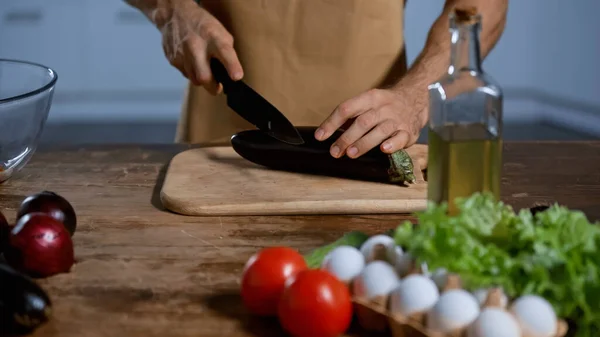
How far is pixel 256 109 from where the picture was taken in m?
1.66

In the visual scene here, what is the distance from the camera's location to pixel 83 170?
1.72m

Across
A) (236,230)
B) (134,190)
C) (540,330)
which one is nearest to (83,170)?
(134,190)

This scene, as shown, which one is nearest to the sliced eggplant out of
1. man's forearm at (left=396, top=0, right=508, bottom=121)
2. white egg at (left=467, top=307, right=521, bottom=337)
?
white egg at (left=467, top=307, right=521, bottom=337)

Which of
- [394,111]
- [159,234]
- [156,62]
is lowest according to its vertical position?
[156,62]

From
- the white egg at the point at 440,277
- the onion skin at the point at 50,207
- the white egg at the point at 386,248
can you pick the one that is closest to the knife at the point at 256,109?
the onion skin at the point at 50,207

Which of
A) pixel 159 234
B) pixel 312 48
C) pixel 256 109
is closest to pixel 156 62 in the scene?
pixel 312 48

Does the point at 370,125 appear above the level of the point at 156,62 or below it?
above

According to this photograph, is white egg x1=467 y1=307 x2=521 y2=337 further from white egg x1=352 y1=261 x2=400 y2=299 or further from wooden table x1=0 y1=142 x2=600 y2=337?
wooden table x1=0 y1=142 x2=600 y2=337

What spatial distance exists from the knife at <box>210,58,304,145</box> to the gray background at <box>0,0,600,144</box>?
2284mm

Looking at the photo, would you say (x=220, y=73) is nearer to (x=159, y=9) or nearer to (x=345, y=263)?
(x=159, y=9)

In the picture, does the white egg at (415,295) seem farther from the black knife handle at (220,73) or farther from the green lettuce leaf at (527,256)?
the black knife handle at (220,73)

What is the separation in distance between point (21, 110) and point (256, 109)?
46cm

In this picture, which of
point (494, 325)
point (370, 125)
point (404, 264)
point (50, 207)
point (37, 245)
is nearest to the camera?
point (494, 325)

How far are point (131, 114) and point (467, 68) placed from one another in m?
3.29
